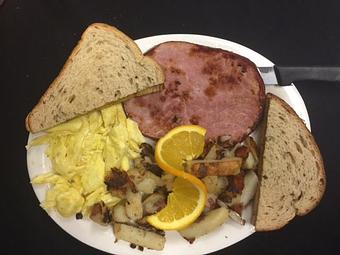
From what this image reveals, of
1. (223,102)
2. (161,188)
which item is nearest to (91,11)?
(223,102)

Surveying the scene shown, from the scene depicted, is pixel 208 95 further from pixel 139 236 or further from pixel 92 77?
pixel 139 236

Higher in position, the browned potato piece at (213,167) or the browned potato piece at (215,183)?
the browned potato piece at (213,167)

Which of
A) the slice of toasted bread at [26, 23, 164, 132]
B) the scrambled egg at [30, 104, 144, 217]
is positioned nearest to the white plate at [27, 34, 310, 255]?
the scrambled egg at [30, 104, 144, 217]

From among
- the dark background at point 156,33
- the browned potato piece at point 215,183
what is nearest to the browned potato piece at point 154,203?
the browned potato piece at point 215,183

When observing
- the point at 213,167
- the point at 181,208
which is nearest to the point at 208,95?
the point at 213,167

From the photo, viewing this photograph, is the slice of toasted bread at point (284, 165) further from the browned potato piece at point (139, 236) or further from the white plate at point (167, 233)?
the browned potato piece at point (139, 236)

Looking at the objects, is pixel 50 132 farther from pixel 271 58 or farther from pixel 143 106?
pixel 271 58

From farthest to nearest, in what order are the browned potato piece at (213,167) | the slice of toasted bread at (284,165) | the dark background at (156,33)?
the dark background at (156,33)
the slice of toasted bread at (284,165)
the browned potato piece at (213,167)
